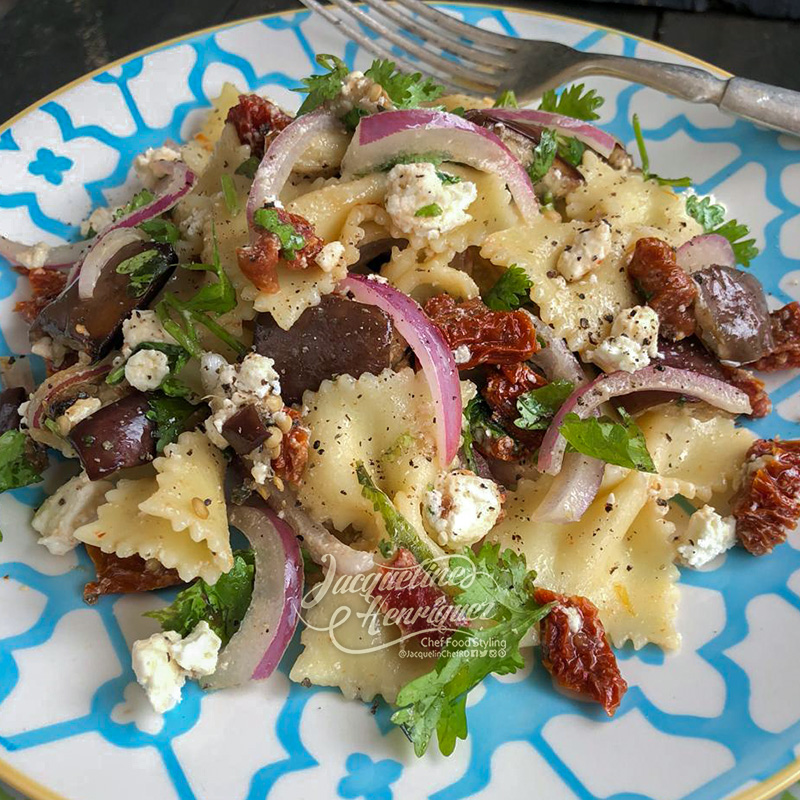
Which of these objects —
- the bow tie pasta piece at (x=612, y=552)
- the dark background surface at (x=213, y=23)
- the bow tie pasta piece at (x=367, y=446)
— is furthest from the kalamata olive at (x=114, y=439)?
the dark background surface at (x=213, y=23)

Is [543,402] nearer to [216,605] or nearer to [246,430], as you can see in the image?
[246,430]

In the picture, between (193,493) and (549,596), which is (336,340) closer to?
(193,493)

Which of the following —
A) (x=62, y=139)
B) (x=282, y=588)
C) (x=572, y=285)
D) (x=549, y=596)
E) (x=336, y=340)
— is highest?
(x=62, y=139)

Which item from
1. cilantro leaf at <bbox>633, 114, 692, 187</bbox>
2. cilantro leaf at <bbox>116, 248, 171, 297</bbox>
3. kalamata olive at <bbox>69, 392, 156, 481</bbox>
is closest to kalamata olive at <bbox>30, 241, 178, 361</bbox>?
cilantro leaf at <bbox>116, 248, 171, 297</bbox>

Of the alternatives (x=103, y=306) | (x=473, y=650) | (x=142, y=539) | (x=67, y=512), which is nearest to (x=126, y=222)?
(x=103, y=306)

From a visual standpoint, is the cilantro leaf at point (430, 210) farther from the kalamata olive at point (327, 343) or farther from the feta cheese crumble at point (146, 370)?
the feta cheese crumble at point (146, 370)

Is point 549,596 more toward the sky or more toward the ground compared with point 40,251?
more toward the ground

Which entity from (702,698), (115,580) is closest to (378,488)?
(115,580)
